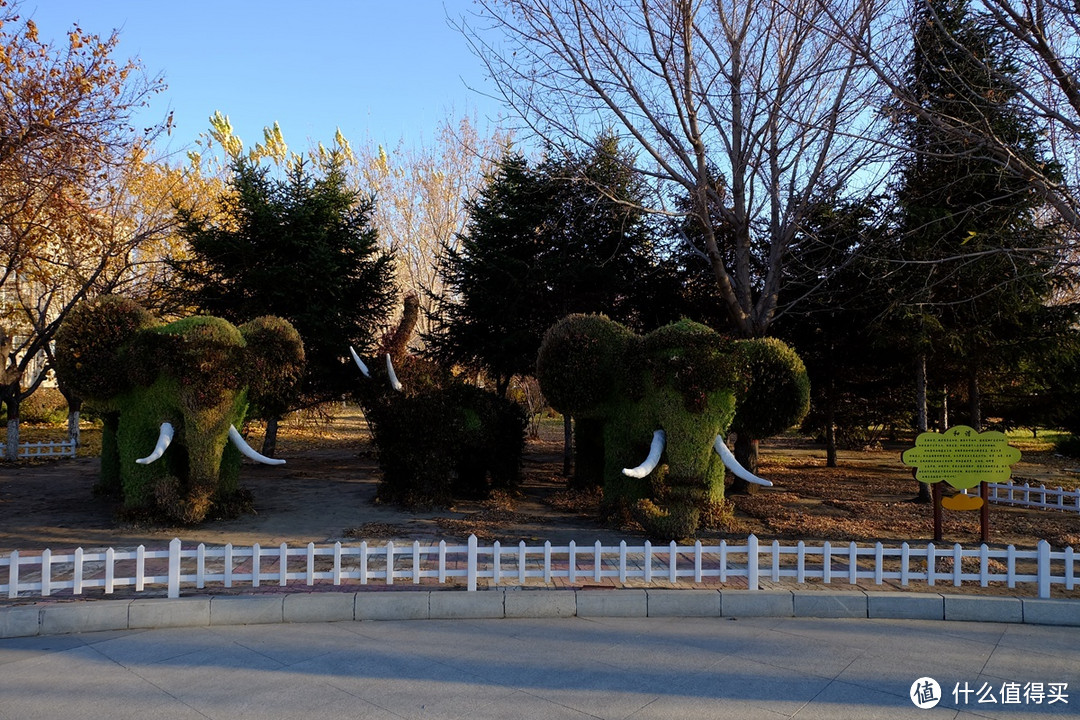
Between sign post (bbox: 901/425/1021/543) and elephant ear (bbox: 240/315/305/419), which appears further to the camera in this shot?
elephant ear (bbox: 240/315/305/419)

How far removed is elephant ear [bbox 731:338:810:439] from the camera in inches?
357

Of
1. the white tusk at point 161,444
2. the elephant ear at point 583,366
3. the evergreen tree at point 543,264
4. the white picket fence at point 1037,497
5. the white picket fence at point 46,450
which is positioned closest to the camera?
the white tusk at point 161,444

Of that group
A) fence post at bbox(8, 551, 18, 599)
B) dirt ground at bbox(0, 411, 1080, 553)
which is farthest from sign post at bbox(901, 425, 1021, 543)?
fence post at bbox(8, 551, 18, 599)

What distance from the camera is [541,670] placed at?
469 cm

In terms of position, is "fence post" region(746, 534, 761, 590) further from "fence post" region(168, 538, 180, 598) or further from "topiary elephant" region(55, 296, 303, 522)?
"topiary elephant" region(55, 296, 303, 522)

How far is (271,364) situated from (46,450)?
40.7 feet

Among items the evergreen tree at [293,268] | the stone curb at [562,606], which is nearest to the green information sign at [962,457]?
the stone curb at [562,606]

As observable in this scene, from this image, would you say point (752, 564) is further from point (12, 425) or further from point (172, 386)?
point (12, 425)

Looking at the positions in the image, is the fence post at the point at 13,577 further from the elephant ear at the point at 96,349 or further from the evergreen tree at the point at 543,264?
the evergreen tree at the point at 543,264

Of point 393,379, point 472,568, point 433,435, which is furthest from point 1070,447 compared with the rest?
point 472,568

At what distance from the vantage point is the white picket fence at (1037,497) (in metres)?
10.9

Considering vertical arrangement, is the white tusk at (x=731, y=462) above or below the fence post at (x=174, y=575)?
above

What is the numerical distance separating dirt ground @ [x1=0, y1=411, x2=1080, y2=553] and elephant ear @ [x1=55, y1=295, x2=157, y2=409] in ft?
6.00

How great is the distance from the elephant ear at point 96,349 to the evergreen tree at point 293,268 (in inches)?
251
